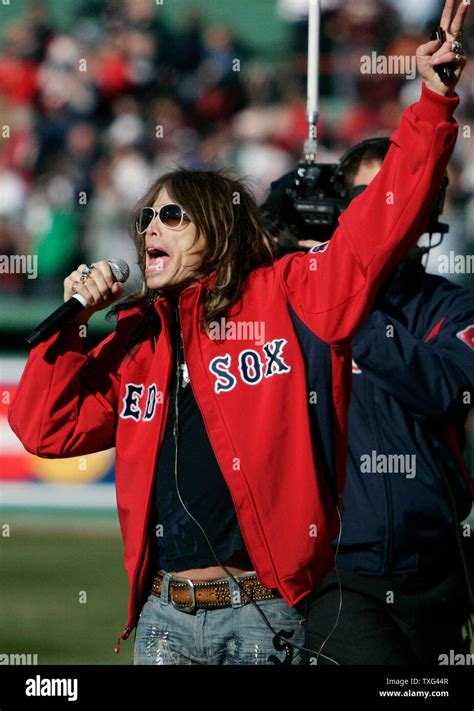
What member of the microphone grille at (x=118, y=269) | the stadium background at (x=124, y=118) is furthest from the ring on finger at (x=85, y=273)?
the stadium background at (x=124, y=118)

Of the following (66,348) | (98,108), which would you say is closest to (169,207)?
(66,348)

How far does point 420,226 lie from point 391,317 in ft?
2.98

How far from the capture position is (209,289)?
2.67 m

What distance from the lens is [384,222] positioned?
2.38 m

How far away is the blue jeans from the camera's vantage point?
2.52 metres

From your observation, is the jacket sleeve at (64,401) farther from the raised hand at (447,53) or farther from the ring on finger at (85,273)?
the raised hand at (447,53)

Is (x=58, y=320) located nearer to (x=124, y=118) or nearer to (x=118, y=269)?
(x=118, y=269)

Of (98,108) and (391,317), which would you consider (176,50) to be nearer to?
(98,108)

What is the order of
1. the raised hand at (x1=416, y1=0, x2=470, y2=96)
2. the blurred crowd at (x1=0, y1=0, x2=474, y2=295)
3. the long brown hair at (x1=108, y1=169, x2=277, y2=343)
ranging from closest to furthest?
the raised hand at (x1=416, y1=0, x2=470, y2=96), the long brown hair at (x1=108, y1=169, x2=277, y2=343), the blurred crowd at (x1=0, y1=0, x2=474, y2=295)

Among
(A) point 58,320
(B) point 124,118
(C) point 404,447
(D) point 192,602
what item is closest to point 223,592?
(D) point 192,602

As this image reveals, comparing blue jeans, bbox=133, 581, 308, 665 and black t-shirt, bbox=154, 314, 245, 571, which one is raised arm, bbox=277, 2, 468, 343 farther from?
blue jeans, bbox=133, 581, 308, 665

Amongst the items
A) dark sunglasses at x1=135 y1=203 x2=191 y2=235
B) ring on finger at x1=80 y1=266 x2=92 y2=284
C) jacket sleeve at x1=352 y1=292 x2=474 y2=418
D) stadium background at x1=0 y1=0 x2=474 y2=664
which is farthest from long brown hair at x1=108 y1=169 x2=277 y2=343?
stadium background at x1=0 y1=0 x2=474 y2=664

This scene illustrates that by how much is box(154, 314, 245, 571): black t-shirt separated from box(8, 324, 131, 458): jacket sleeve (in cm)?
24

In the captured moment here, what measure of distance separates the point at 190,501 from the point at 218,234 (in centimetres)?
64
